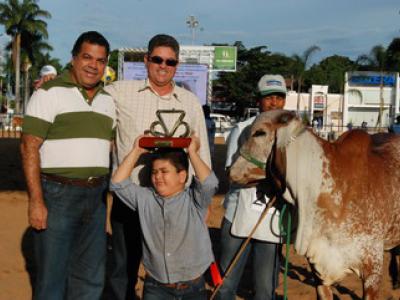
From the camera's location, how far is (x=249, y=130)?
12.6 feet

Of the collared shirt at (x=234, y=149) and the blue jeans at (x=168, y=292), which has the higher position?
the collared shirt at (x=234, y=149)

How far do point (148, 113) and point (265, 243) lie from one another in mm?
1281

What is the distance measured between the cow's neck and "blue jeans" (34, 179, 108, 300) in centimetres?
136

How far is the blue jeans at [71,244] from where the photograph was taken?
11.8 feet

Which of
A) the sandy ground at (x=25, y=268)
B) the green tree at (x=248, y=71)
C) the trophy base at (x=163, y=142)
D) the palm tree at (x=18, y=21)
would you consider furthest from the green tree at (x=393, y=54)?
the trophy base at (x=163, y=142)

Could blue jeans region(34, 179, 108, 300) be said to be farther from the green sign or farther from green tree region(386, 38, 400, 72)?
green tree region(386, 38, 400, 72)

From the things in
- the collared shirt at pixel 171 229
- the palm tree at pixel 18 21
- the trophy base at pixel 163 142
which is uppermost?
the palm tree at pixel 18 21

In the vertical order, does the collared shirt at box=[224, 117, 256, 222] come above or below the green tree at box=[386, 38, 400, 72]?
below

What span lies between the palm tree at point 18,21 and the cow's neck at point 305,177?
170 ft

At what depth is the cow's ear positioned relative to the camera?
11.9ft

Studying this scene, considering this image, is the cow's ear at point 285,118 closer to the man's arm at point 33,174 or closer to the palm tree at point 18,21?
the man's arm at point 33,174

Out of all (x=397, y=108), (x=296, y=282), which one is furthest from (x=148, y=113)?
(x=397, y=108)

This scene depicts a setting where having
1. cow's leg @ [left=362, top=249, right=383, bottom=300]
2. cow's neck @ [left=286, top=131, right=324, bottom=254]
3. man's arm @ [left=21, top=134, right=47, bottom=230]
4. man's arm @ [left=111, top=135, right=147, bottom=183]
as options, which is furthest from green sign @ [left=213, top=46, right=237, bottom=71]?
man's arm @ [left=111, top=135, right=147, bottom=183]

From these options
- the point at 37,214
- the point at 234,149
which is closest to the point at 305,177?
the point at 234,149
